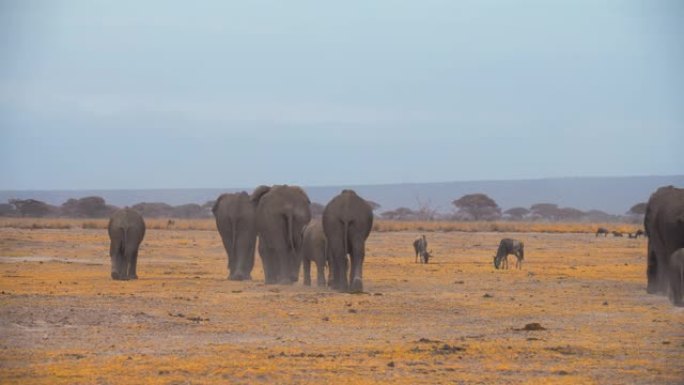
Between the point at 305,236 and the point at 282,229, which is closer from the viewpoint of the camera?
the point at 305,236

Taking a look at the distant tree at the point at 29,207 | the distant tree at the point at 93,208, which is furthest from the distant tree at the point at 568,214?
the distant tree at the point at 29,207

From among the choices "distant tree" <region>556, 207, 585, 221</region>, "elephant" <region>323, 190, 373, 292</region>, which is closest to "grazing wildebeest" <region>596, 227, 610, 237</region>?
"elephant" <region>323, 190, 373, 292</region>

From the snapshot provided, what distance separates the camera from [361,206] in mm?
27031

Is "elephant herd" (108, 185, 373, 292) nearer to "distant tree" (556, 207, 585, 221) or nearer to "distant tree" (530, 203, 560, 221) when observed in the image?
"distant tree" (556, 207, 585, 221)

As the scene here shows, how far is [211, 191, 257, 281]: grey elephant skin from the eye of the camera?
1254 inches

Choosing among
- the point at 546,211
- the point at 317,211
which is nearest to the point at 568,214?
the point at 546,211

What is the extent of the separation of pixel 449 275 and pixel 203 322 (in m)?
15.8

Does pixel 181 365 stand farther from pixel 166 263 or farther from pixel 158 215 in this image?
pixel 158 215

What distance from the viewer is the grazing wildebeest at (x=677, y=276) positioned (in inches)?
944

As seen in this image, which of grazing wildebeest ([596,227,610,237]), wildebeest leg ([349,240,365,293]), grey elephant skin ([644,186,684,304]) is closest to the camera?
wildebeest leg ([349,240,365,293])

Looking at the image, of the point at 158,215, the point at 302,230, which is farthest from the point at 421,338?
the point at 158,215

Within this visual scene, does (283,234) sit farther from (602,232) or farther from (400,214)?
(400,214)

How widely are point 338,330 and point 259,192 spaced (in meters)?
12.8

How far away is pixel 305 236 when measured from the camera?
94.9 feet
